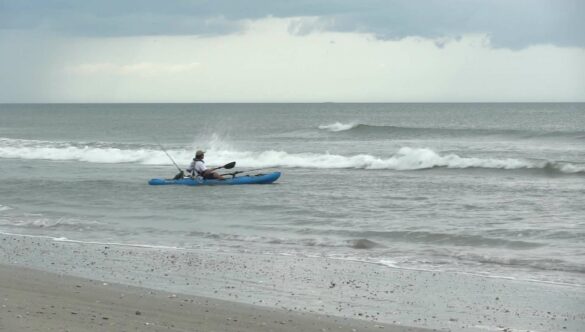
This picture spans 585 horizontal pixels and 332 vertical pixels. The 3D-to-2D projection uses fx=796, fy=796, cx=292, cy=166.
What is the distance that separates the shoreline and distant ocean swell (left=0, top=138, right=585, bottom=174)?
1799 centimetres

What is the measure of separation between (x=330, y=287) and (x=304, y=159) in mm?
23730

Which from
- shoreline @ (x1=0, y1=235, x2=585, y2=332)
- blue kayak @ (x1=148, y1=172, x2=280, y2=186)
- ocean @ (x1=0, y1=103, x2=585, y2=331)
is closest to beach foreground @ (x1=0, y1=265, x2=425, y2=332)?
shoreline @ (x1=0, y1=235, x2=585, y2=332)

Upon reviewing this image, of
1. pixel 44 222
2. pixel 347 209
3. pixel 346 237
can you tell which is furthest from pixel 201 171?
pixel 346 237

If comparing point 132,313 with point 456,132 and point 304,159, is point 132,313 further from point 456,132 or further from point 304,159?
point 456,132

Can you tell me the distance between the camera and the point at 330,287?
9805 millimetres

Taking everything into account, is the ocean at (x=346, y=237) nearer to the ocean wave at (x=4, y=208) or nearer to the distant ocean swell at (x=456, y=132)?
the ocean wave at (x=4, y=208)

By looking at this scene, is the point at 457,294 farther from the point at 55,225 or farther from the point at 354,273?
the point at 55,225

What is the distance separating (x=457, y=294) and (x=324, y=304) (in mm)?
1787

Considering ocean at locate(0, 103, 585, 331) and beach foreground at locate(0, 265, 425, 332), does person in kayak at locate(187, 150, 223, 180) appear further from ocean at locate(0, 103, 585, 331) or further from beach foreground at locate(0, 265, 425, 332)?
beach foreground at locate(0, 265, 425, 332)

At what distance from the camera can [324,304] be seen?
884 centimetres

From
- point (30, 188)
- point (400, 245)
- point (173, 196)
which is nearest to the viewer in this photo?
point (400, 245)

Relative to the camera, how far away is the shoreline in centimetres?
834

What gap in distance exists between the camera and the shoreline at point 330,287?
27.3 ft

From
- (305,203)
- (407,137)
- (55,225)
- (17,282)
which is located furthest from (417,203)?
(407,137)
